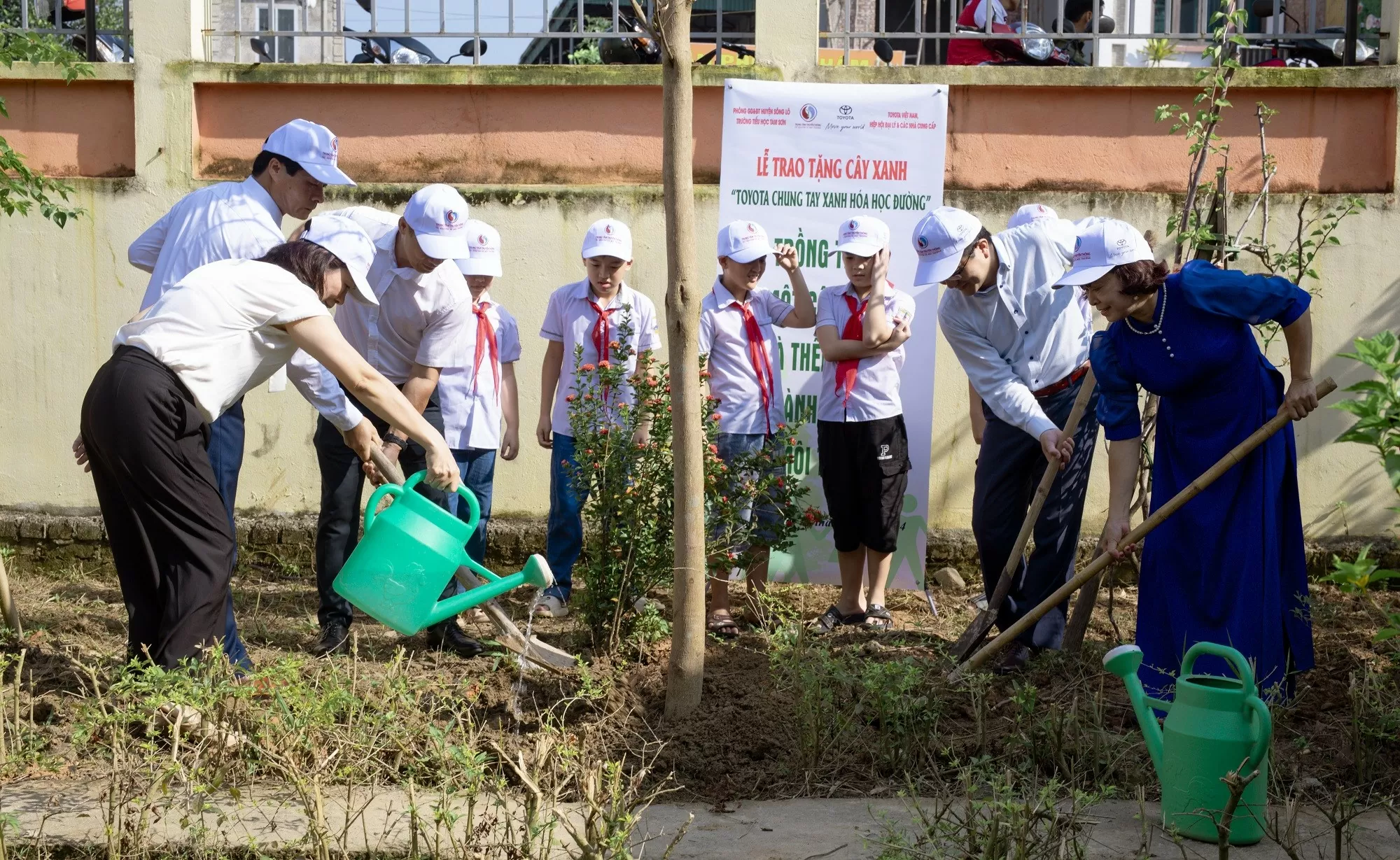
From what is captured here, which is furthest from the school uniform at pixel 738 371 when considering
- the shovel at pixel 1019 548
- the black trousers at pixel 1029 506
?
the shovel at pixel 1019 548

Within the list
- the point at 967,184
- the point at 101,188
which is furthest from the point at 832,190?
the point at 101,188

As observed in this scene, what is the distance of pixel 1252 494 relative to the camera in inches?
156

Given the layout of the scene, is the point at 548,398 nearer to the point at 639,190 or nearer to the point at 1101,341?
the point at 639,190

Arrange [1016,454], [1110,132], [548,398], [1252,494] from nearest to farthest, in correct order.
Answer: [1252,494], [1016,454], [548,398], [1110,132]

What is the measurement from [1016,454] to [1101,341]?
751 millimetres

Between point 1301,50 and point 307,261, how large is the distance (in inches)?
217

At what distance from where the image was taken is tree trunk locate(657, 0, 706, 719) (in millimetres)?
3711

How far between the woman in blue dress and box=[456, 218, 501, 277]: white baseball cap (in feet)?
8.09

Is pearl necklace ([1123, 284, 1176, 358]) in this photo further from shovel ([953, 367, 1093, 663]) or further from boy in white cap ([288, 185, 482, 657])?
boy in white cap ([288, 185, 482, 657])

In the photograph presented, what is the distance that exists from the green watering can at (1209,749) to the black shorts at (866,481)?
2.34 meters

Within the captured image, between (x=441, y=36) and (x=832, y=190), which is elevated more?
(x=441, y=36)

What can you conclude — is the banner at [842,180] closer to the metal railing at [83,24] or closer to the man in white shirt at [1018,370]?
the man in white shirt at [1018,370]

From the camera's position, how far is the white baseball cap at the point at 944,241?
4648 millimetres

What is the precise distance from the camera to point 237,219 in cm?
450
